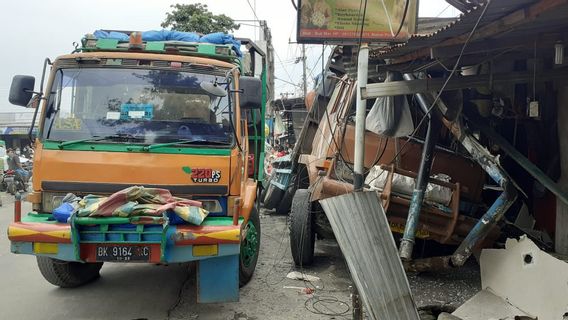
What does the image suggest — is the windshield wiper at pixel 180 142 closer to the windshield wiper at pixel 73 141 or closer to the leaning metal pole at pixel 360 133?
the windshield wiper at pixel 73 141

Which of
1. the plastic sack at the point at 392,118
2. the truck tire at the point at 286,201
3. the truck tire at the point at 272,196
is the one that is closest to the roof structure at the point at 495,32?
the plastic sack at the point at 392,118

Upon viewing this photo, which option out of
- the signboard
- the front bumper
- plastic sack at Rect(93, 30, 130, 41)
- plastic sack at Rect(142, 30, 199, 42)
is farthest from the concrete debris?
plastic sack at Rect(93, 30, 130, 41)

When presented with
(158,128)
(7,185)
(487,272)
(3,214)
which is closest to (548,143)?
(487,272)

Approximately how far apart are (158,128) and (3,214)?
851cm

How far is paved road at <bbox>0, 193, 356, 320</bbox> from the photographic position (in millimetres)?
4359

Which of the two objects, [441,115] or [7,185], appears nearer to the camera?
[441,115]

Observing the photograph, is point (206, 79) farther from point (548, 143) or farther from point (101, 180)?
point (548, 143)

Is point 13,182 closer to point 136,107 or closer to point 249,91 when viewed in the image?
point 136,107

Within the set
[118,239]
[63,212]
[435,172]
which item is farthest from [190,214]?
[435,172]

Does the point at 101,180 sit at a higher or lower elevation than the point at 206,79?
lower

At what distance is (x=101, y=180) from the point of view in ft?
13.6

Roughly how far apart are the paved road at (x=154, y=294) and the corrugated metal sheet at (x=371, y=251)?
124 centimetres

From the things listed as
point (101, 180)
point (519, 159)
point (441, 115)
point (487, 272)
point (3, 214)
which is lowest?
point (3, 214)

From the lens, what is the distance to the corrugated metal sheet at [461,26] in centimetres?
301
